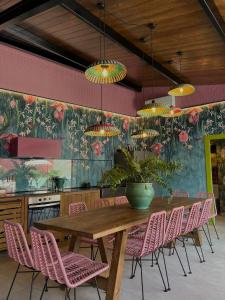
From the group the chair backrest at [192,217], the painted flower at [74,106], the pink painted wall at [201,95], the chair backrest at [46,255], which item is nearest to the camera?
the chair backrest at [46,255]

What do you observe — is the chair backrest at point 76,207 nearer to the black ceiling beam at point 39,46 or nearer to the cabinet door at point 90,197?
the cabinet door at point 90,197

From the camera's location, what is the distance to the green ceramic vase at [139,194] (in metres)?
3.25

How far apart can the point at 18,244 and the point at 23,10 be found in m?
2.92

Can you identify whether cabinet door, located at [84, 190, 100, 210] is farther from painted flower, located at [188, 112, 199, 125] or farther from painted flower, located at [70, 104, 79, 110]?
painted flower, located at [188, 112, 199, 125]

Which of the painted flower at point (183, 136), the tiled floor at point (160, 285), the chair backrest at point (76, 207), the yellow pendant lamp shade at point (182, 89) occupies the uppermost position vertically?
the yellow pendant lamp shade at point (182, 89)

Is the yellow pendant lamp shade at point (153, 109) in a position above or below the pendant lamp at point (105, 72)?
below

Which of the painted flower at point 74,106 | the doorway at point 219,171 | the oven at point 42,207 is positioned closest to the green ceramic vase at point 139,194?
the oven at point 42,207

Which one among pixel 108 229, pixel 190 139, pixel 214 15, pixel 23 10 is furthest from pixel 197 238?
pixel 23 10

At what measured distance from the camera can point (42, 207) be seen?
179 inches

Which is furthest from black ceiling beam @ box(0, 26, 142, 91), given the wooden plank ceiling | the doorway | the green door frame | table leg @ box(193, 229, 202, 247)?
the doorway

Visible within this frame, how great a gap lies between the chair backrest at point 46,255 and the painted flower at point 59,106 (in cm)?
395

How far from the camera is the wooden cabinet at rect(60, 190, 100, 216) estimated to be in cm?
493

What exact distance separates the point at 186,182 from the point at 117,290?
16.1 ft

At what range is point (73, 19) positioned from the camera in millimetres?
4039
